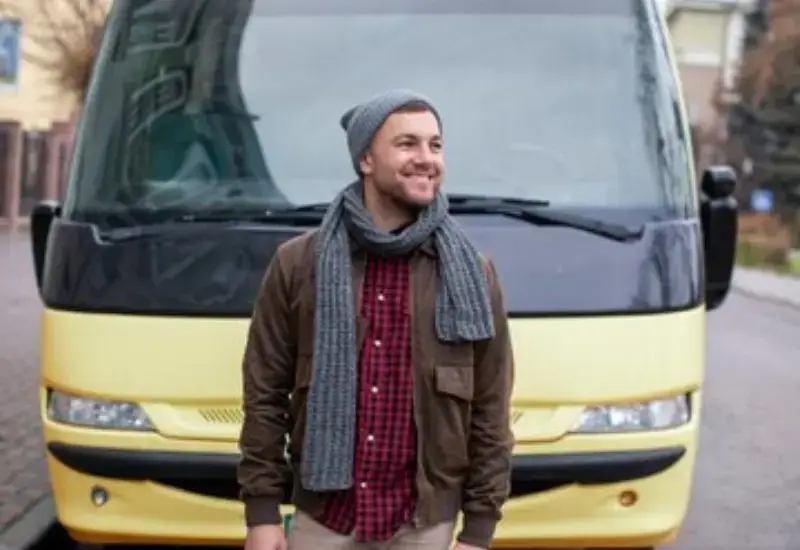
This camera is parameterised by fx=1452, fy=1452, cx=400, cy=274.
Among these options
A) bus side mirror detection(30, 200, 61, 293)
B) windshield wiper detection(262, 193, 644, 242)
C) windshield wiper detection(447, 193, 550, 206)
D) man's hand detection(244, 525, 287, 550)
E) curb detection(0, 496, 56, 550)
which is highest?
windshield wiper detection(447, 193, 550, 206)

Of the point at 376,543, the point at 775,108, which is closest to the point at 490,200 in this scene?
the point at 376,543

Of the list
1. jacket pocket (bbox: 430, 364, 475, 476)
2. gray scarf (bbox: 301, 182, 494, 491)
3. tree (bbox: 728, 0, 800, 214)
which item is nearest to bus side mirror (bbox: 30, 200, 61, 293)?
gray scarf (bbox: 301, 182, 494, 491)

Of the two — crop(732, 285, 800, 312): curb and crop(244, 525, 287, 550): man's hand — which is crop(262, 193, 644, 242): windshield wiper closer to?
crop(244, 525, 287, 550): man's hand

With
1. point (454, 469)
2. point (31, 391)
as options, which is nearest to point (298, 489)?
point (454, 469)

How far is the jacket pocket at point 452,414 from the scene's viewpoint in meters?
3.28

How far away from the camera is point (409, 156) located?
322 centimetres

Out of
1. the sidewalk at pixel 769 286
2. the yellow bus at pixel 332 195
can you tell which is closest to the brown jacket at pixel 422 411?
the yellow bus at pixel 332 195

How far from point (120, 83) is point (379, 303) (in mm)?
2609

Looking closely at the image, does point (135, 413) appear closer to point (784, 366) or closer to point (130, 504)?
point (130, 504)

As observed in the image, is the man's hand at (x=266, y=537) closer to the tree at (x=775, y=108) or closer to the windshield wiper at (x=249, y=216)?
the windshield wiper at (x=249, y=216)

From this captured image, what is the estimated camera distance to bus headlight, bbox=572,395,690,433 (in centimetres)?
485

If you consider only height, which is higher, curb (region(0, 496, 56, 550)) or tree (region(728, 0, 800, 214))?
curb (region(0, 496, 56, 550))

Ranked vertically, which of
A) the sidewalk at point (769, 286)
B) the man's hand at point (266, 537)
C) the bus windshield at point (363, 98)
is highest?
the bus windshield at point (363, 98)

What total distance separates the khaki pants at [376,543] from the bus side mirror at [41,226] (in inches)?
91.7
